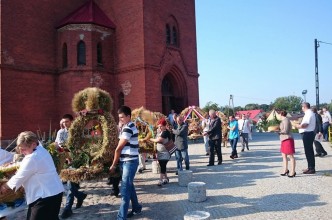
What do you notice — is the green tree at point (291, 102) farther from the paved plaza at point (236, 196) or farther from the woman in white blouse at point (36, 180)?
the woman in white blouse at point (36, 180)

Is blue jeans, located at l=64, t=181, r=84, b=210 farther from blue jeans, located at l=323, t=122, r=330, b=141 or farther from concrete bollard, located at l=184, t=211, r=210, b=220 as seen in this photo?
blue jeans, located at l=323, t=122, r=330, b=141

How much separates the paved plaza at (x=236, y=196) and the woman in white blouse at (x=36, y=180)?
7.48 feet

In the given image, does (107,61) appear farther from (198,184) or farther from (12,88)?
(198,184)

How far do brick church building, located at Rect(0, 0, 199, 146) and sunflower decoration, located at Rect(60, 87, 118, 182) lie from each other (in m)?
12.1

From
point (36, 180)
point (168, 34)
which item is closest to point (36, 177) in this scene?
point (36, 180)

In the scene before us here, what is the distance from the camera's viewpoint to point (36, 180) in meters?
3.98

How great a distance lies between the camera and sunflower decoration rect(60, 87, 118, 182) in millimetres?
Result: 6574

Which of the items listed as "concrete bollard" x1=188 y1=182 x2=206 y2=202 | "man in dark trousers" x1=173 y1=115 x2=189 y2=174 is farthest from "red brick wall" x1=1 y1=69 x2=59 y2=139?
"concrete bollard" x1=188 y1=182 x2=206 y2=202

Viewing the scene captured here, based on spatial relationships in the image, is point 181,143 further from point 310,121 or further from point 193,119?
point 193,119

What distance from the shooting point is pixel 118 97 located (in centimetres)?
2144

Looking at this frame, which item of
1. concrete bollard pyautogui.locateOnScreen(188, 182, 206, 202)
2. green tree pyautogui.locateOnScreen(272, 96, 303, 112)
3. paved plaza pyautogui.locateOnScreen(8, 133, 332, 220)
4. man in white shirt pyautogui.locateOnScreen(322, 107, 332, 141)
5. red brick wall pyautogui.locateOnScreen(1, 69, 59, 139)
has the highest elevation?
green tree pyautogui.locateOnScreen(272, 96, 303, 112)

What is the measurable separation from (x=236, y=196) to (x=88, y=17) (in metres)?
17.0

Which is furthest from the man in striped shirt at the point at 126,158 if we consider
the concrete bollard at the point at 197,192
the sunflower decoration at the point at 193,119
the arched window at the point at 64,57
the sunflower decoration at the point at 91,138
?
the arched window at the point at 64,57

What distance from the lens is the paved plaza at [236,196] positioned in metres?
5.91
